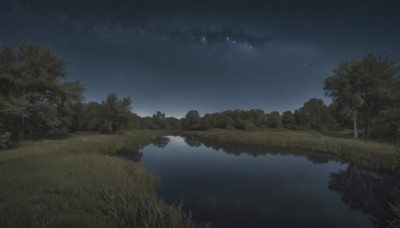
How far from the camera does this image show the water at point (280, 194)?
11250 mm

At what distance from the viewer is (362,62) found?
41.2 m

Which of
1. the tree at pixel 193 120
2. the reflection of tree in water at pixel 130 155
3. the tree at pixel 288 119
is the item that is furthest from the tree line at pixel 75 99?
the tree at pixel 193 120

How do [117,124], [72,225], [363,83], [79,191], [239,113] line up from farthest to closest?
1. [239,113]
2. [117,124]
3. [363,83]
4. [79,191]
5. [72,225]

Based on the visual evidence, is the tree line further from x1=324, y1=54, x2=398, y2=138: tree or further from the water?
the water

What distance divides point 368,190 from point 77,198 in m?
21.8

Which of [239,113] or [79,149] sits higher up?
[239,113]

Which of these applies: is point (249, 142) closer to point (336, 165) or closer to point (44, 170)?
point (336, 165)

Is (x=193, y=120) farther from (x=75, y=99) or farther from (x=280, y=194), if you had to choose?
(x=280, y=194)

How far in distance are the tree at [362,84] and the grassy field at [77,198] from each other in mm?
46027

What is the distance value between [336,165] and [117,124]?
175ft

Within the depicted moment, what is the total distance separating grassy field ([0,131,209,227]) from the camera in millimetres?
6805

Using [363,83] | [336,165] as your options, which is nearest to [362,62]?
[363,83]

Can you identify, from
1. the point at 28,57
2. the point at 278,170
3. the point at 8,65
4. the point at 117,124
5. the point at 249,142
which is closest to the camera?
the point at 278,170

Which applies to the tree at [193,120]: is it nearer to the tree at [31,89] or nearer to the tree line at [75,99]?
the tree line at [75,99]
